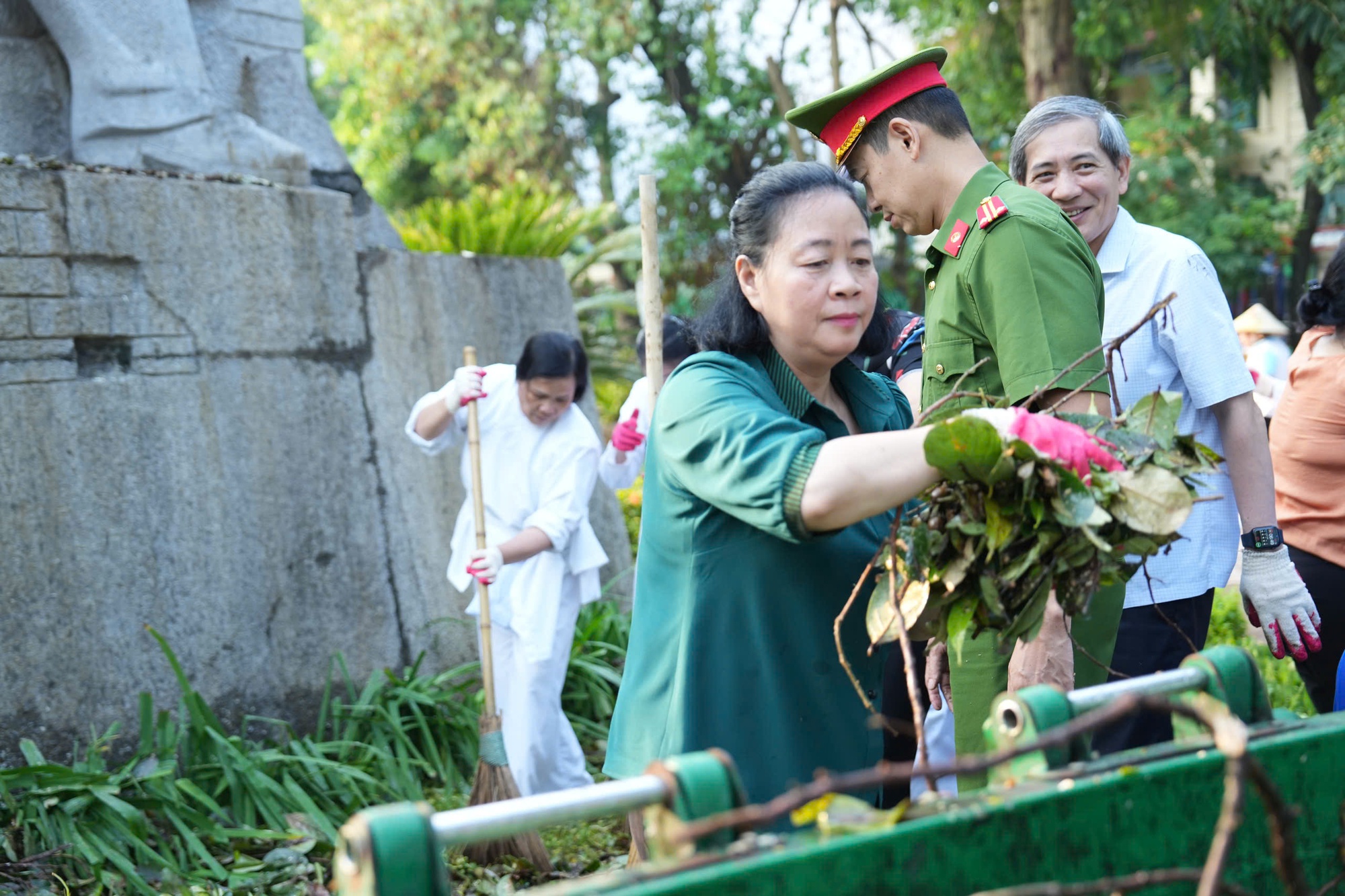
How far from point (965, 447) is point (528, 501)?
368 cm

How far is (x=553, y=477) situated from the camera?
199 inches

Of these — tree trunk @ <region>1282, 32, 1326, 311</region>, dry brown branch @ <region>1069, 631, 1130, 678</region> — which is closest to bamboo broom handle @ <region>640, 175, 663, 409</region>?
dry brown branch @ <region>1069, 631, 1130, 678</region>

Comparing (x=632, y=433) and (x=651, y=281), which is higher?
(x=651, y=281)

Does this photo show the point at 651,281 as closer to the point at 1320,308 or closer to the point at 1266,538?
the point at 1320,308

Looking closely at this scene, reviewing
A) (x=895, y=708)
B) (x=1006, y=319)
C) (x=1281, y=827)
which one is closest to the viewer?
(x=1281, y=827)

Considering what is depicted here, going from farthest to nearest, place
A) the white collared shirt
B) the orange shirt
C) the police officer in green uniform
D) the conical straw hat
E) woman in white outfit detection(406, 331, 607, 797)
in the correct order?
1. the conical straw hat
2. woman in white outfit detection(406, 331, 607, 797)
3. the orange shirt
4. the white collared shirt
5. the police officer in green uniform

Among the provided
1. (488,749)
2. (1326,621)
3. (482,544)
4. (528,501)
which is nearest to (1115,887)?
(1326,621)

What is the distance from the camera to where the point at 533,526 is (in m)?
4.99

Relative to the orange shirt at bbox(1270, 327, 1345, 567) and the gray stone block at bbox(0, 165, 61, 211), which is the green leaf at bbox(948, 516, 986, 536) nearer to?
the orange shirt at bbox(1270, 327, 1345, 567)

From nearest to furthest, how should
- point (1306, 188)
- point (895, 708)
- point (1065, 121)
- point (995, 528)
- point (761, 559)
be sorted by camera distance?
point (995, 528) < point (761, 559) < point (1065, 121) < point (895, 708) < point (1306, 188)

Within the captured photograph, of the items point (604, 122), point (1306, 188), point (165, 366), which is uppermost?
point (604, 122)

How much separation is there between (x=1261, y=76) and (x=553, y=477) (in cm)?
1146

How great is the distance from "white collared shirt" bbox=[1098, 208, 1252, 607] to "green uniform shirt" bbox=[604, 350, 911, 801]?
0.92 m

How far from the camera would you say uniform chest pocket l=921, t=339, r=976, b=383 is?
234 centimetres
